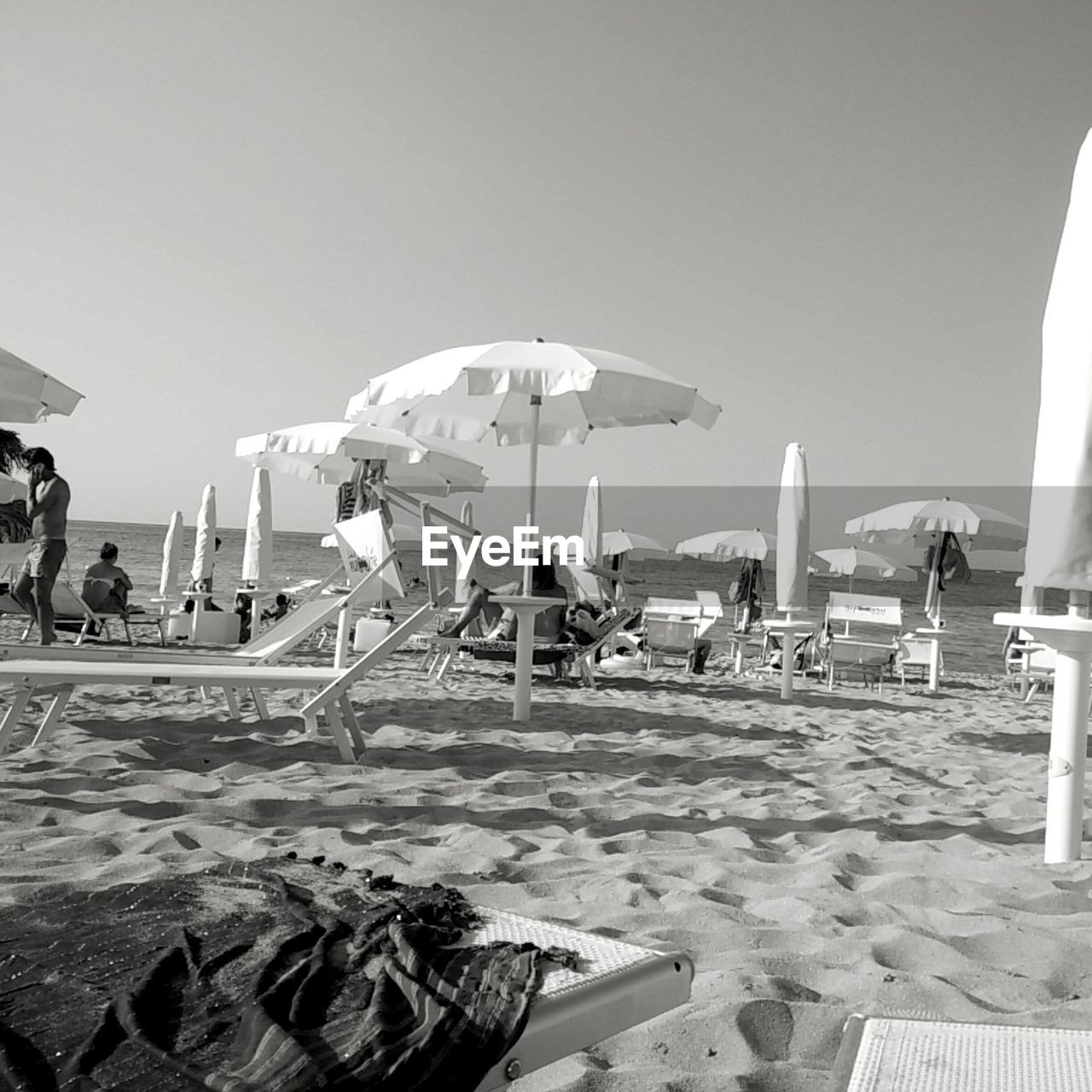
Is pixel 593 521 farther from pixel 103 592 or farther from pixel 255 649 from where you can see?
pixel 255 649

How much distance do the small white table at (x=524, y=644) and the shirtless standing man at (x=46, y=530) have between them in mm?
3552

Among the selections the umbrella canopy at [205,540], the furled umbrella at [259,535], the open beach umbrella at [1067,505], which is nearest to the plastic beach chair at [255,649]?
the open beach umbrella at [1067,505]

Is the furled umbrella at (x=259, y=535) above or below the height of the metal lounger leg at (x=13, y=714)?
above

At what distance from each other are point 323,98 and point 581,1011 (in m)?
9.89

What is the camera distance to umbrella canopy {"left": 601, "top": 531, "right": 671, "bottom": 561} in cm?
1641

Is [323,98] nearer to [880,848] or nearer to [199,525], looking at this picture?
→ [199,525]

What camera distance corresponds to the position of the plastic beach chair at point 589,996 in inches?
45.9

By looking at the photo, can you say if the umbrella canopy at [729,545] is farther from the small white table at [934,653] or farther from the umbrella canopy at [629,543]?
the small white table at [934,653]

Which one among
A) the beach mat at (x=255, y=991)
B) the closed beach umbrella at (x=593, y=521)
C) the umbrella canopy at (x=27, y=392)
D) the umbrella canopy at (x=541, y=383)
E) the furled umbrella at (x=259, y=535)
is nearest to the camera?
the beach mat at (x=255, y=991)

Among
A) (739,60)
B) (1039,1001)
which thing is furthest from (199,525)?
(1039,1001)

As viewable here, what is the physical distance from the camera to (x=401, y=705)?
6.47 metres

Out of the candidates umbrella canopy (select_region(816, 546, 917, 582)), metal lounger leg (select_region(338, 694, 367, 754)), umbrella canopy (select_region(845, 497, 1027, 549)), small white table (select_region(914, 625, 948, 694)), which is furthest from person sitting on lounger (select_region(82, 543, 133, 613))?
umbrella canopy (select_region(816, 546, 917, 582))

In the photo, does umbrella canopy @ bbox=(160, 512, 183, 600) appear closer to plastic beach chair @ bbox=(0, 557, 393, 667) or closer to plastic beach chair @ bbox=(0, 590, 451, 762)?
plastic beach chair @ bbox=(0, 557, 393, 667)

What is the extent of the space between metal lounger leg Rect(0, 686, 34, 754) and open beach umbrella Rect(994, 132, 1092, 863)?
3.69m
